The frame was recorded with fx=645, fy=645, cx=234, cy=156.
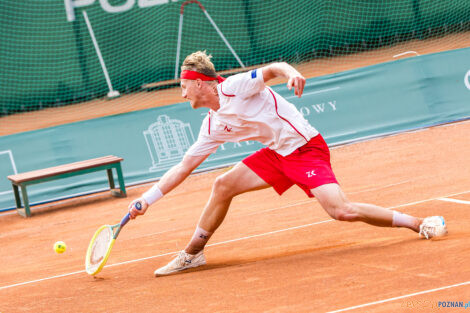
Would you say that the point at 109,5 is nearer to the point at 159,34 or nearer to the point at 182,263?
the point at 159,34

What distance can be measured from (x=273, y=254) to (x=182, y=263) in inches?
30.3

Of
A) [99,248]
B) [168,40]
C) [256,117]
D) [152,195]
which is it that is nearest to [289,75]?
[256,117]

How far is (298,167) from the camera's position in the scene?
16.4 feet

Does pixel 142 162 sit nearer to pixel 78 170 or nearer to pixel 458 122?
pixel 78 170

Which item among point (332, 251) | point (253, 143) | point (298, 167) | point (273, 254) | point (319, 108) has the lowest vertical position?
point (253, 143)

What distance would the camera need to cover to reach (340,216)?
15.5 ft

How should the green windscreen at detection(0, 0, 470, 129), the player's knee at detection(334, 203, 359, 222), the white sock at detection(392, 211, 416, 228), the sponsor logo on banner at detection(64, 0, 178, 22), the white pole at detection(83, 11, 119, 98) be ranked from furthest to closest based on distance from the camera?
the sponsor logo on banner at detection(64, 0, 178, 22)
the green windscreen at detection(0, 0, 470, 129)
the white pole at detection(83, 11, 119, 98)
the white sock at detection(392, 211, 416, 228)
the player's knee at detection(334, 203, 359, 222)

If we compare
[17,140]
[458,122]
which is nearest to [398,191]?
[458,122]

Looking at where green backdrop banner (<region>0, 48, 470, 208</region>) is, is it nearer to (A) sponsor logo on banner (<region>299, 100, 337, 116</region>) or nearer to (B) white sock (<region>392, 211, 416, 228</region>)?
(A) sponsor logo on banner (<region>299, 100, 337, 116</region>)

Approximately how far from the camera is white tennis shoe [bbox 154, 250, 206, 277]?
5.25 metres

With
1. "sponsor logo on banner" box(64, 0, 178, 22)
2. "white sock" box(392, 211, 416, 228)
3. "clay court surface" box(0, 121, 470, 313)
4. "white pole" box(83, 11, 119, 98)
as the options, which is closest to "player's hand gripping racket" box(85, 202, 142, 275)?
"clay court surface" box(0, 121, 470, 313)

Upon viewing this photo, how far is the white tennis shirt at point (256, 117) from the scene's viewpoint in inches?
192

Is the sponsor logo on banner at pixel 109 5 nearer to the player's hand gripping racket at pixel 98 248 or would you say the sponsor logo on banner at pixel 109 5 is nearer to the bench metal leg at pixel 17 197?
the bench metal leg at pixel 17 197

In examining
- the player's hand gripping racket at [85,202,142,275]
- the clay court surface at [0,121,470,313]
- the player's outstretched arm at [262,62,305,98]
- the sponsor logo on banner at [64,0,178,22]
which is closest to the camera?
the clay court surface at [0,121,470,313]
